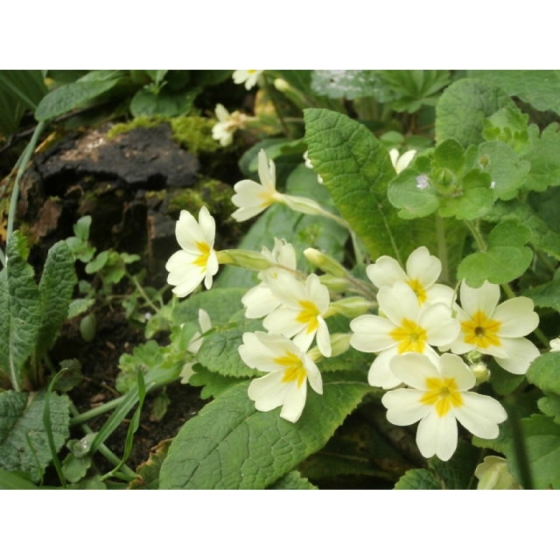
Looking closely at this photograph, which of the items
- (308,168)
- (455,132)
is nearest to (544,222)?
(455,132)

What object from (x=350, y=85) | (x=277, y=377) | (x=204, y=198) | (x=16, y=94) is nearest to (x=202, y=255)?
(x=277, y=377)

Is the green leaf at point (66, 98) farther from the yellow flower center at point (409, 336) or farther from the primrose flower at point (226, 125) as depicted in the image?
the yellow flower center at point (409, 336)

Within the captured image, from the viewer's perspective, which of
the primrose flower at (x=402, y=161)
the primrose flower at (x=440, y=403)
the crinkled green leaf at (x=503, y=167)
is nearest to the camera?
the primrose flower at (x=440, y=403)

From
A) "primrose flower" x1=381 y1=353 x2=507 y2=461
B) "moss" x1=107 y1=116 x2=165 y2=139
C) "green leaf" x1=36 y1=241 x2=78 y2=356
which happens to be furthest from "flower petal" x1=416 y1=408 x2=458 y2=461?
"moss" x1=107 y1=116 x2=165 y2=139

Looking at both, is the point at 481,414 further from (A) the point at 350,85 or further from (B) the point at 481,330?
(A) the point at 350,85

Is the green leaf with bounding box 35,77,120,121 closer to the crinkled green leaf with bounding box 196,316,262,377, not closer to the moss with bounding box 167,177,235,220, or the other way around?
the moss with bounding box 167,177,235,220

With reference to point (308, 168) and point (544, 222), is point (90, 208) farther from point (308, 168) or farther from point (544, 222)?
point (544, 222)

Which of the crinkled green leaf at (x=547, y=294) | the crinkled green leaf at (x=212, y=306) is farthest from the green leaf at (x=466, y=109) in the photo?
the crinkled green leaf at (x=212, y=306)
